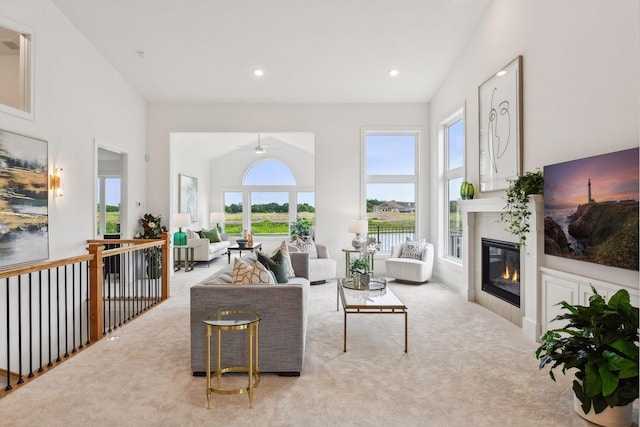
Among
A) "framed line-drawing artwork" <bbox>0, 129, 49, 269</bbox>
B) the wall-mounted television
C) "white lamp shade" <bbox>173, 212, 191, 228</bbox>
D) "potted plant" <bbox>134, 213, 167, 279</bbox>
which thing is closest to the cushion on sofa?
"white lamp shade" <bbox>173, 212, 191, 228</bbox>

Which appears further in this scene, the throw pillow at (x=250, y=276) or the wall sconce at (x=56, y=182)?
the wall sconce at (x=56, y=182)

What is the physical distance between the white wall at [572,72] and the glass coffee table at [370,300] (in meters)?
1.54

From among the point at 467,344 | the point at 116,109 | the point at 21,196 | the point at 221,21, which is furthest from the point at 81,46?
the point at 467,344

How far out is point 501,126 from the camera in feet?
14.3

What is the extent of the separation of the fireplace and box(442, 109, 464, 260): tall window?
1079 mm

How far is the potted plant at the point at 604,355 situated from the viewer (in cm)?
205

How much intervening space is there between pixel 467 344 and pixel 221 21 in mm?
4815

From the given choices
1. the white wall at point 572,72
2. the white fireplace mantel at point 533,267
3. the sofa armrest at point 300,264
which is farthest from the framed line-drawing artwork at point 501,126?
the sofa armrest at point 300,264

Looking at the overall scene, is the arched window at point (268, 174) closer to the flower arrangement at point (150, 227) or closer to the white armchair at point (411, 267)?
the flower arrangement at point (150, 227)

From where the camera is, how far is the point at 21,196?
3992 mm

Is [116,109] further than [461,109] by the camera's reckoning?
Yes

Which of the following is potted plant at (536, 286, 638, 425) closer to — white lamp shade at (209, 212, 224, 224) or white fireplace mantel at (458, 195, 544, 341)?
white fireplace mantel at (458, 195, 544, 341)

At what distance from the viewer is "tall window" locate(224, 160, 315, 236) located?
1077 centimetres

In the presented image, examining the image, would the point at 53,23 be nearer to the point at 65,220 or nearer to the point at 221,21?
the point at 221,21
